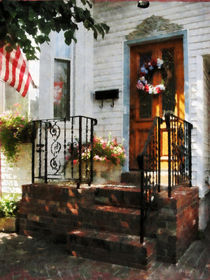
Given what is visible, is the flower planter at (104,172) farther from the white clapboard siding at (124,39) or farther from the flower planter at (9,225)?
the flower planter at (9,225)

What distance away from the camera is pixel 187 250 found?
161 inches

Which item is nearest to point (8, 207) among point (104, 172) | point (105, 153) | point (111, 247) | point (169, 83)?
point (104, 172)

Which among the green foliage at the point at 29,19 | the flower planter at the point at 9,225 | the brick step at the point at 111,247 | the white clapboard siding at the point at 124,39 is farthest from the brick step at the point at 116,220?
the green foliage at the point at 29,19

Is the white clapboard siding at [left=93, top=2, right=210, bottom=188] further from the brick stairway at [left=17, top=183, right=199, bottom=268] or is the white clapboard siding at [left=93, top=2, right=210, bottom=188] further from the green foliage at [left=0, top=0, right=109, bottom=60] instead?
the green foliage at [left=0, top=0, right=109, bottom=60]

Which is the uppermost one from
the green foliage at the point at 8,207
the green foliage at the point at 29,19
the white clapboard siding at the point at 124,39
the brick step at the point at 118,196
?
the white clapboard siding at the point at 124,39

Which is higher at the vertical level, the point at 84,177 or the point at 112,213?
the point at 84,177

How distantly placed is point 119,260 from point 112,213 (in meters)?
0.66

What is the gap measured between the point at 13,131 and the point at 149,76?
295cm

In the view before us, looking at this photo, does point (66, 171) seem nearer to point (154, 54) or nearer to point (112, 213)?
point (112, 213)

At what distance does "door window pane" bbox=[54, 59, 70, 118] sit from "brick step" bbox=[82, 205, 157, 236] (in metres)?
2.52

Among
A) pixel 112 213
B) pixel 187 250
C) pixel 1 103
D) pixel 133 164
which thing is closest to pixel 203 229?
pixel 187 250

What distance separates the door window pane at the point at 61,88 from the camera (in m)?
6.02

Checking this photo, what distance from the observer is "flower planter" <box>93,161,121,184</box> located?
531 centimetres

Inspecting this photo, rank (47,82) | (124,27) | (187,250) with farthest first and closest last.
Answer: (124,27), (47,82), (187,250)
